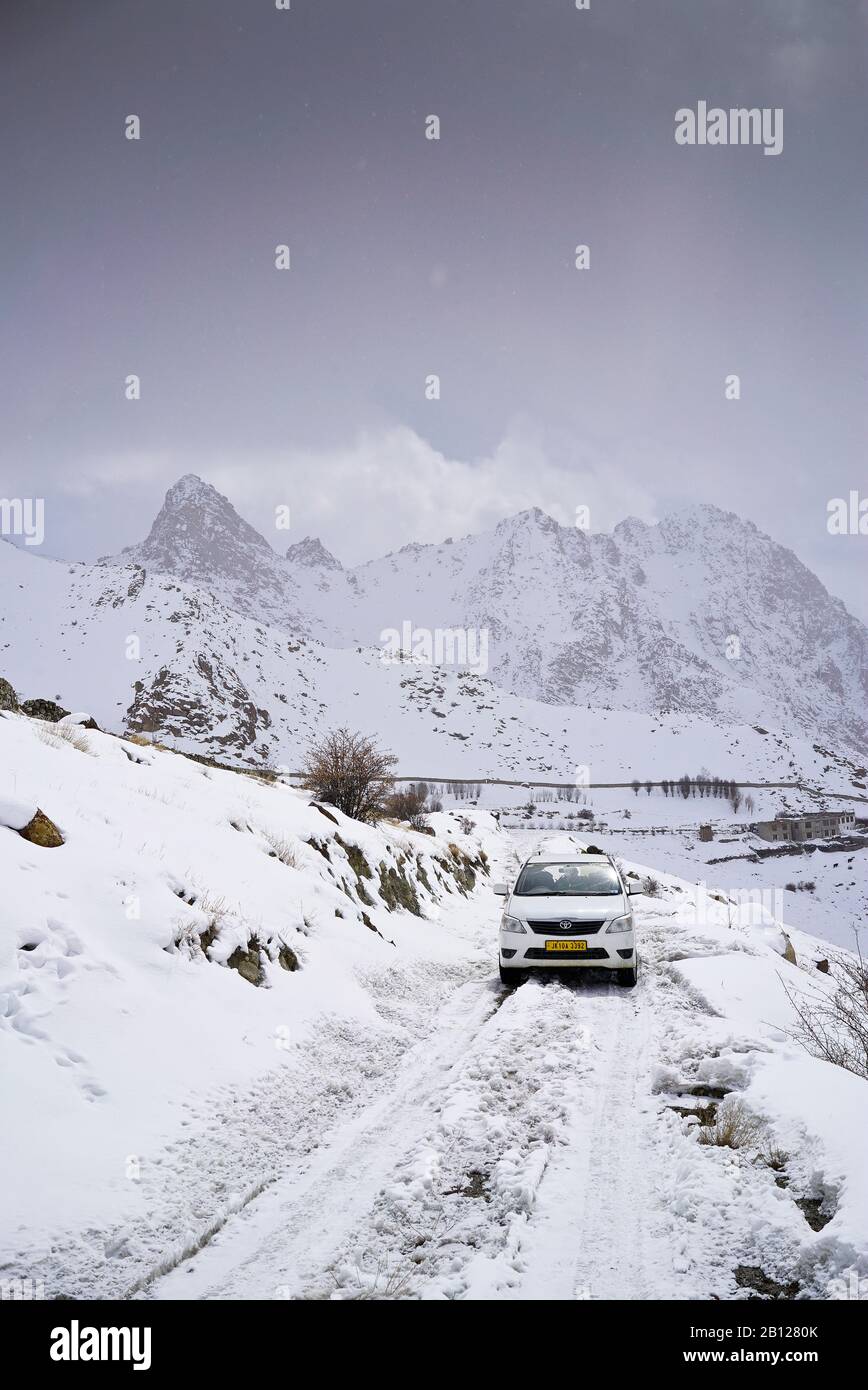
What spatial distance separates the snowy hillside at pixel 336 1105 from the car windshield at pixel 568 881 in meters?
1.37

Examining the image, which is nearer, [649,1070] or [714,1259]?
[714,1259]

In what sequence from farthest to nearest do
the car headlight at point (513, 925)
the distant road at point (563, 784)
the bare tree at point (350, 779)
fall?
the distant road at point (563, 784) → the bare tree at point (350, 779) → the car headlight at point (513, 925)

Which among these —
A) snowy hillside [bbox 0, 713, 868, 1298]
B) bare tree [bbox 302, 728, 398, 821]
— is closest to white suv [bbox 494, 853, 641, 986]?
snowy hillside [bbox 0, 713, 868, 1298]

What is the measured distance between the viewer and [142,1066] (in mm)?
4918

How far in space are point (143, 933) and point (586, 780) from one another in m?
109

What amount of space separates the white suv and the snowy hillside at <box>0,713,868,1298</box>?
42 cm

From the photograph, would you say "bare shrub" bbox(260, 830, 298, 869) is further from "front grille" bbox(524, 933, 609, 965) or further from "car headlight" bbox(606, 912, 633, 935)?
"car headlight" bbox(606, 912, 633, 935)

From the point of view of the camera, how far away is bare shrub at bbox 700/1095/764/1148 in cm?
439

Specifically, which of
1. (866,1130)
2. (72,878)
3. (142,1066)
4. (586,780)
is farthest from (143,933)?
(586,780)

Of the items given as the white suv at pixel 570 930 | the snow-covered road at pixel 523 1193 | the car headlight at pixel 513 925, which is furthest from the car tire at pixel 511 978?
the snow-covered road at pixel 523 1193

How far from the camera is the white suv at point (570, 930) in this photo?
359 inches

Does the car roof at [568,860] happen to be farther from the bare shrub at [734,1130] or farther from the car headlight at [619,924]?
the bare shrub at [734,1130]

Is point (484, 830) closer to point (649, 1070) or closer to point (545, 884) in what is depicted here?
point (545, 884)
